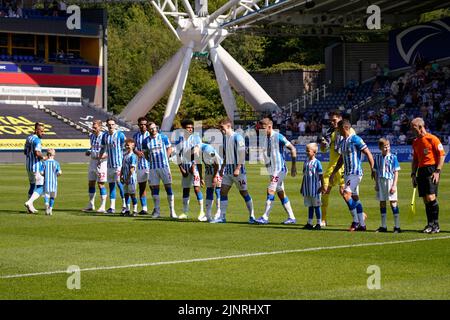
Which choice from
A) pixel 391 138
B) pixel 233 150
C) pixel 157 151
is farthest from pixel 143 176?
pixel 391 138

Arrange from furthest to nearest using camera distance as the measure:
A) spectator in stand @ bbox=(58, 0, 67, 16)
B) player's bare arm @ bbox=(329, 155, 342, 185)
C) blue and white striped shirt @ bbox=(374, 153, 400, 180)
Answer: spectator in stand @ bbox=(58, 0, 67, 16) < player's bare arm @ bbox=(329, 155, 342, 185) < blue and white striped shirt @ bbox=(374, 153, 400, 180)

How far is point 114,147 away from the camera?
77.7 feet

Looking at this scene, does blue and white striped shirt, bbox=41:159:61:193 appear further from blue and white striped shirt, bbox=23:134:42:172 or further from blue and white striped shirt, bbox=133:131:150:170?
blue and white striped shirt, bbox=133:131:150:170

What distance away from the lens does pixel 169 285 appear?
12266 mm

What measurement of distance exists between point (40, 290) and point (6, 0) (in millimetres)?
62010

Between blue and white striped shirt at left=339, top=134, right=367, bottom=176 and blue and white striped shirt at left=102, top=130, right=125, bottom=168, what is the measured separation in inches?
276

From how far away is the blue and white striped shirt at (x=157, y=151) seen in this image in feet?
72.5

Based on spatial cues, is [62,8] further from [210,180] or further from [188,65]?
[210,180]

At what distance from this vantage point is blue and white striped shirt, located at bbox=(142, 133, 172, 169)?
2209 centimetres

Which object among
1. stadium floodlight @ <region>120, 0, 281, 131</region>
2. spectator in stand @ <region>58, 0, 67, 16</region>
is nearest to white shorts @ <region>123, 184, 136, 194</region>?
stadium floodlight @ <region>120, 0, 281, 131</region>

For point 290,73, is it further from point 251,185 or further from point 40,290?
point 40,290

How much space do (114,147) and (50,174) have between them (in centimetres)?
172

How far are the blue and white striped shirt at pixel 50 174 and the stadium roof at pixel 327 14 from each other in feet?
111
